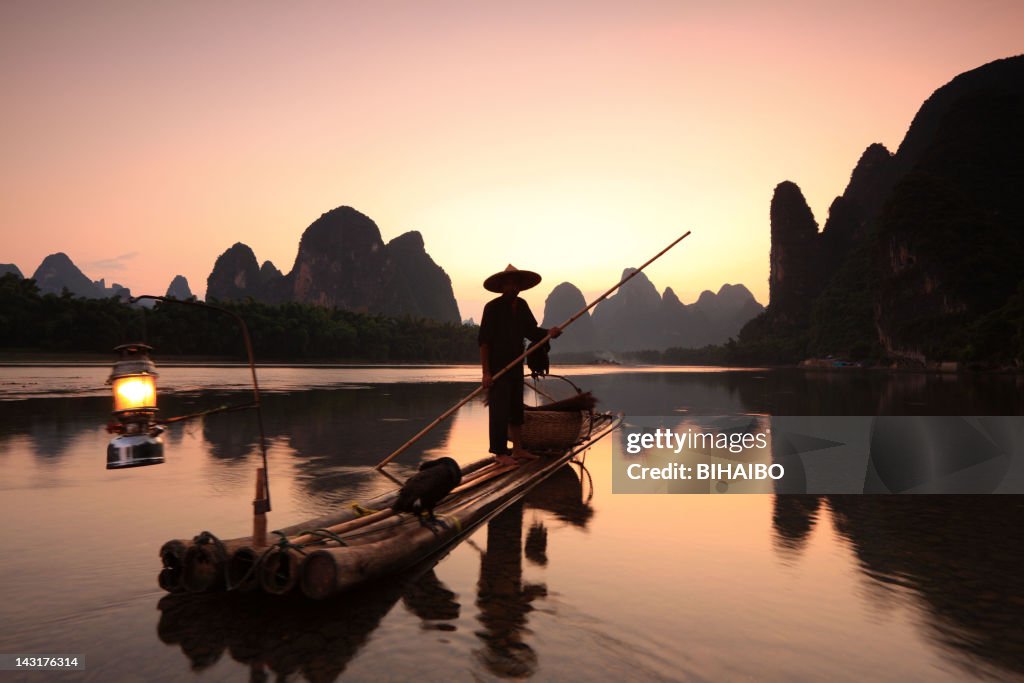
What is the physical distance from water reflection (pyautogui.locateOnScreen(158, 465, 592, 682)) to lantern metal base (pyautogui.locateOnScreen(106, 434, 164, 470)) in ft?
3.31

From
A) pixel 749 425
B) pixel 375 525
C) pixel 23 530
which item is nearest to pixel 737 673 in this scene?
pixel 375 525

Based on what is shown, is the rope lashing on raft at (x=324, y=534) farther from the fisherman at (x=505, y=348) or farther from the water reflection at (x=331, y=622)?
the fisherman at (x=505, y=348)

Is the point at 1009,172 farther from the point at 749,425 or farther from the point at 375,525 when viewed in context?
the point at 375,525

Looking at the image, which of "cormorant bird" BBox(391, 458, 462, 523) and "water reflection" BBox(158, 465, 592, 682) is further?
"cormorant bird" BBox(391, 458, 462, 523)

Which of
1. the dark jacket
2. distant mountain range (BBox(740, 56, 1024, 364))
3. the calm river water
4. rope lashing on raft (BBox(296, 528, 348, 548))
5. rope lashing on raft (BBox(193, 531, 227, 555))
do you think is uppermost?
distant mountain range (BBox(740, 56, 1024, 364))

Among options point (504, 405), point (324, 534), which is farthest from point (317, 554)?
point (504, 405)

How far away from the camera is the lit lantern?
11.9 feet

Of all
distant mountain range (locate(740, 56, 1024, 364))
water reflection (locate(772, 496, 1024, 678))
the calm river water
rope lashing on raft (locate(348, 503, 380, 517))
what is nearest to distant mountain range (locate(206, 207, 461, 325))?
distant mountain range (locate(740, 56, 1024, 364))

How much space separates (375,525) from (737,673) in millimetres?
2680

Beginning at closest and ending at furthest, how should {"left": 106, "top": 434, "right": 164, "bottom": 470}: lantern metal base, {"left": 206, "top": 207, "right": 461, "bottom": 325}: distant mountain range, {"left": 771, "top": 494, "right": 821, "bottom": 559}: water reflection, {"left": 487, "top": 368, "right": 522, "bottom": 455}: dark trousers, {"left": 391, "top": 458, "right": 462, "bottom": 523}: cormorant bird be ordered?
{"left": 106, "top": 434, "right": 164, "bottom": 470}: lantern metal base < {"left": 391, "top": 458, "right": 462, "bottom": 523}: cormorant bird < {"left": 771, "top": 494, "right": 821, "bottom": 559}: water reflection < {"left": 487, "top": 368, "right": 522, "bottom": 455}: dark trousers < {"left": 206, "top": 207, "right": 461, "bottom": 325}: distant mountain range

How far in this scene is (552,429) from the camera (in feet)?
31.4

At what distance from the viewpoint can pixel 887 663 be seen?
3.37 metres

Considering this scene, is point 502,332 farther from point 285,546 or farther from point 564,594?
point 285,546

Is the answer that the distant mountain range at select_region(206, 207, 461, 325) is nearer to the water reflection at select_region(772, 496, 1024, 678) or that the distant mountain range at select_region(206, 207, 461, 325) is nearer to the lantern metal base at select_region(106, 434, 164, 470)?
the water reflection at select_region(772, 496, 1024, 678)
